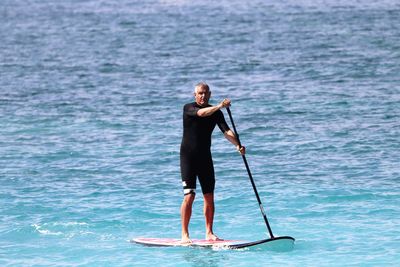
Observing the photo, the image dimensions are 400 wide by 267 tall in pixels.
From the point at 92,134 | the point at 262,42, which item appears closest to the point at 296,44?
the point at 262,42

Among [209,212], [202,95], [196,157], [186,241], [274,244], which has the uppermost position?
[202,95]

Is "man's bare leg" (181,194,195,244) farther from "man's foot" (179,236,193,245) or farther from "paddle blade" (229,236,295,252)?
"paddle blade" (229,236,295,252)

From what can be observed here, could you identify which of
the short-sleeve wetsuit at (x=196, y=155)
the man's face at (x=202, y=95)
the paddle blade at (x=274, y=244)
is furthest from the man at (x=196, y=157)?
the paddle blade at (x=274, y=244)

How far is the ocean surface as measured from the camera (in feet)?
59.3

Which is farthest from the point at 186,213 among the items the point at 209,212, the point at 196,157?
the point at 196,157

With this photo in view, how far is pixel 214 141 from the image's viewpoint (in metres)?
27.8

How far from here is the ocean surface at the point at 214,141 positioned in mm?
18078

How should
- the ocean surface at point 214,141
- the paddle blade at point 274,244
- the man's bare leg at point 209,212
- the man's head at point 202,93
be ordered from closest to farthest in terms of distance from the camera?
the man's head at point 202,93, the paddle blade at point 274,244, the man's bare leg at point 209,212, the ocean surface at point 214,141

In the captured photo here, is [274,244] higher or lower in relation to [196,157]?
lower

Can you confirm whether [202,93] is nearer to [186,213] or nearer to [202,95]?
[202,95]

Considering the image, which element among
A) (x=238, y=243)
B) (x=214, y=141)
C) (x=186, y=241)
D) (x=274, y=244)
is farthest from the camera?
(x=214, y=141)

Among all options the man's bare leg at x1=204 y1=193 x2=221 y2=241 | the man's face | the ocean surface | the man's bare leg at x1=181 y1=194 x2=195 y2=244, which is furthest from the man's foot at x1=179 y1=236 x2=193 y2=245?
the man's face

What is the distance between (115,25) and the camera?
201 feet

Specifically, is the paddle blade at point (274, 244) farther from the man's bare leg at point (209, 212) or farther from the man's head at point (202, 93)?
the man's head at point (202, 93)
